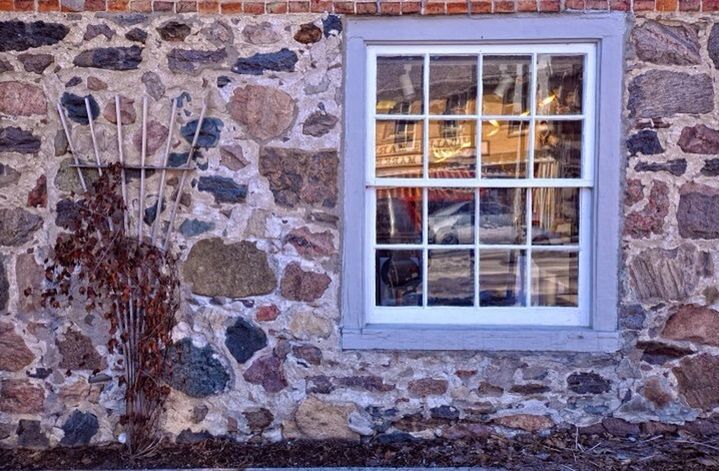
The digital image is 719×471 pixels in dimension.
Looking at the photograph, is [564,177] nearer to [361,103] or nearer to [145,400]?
[361,103]

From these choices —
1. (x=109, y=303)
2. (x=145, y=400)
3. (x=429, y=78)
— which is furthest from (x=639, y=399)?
(x=109, y=303)

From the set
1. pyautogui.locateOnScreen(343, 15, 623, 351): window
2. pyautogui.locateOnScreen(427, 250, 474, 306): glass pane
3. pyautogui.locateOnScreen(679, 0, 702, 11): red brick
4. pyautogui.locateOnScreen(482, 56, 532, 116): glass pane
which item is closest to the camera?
pyautogui.locateOnScreen(679, 0, 702, 11): red brick

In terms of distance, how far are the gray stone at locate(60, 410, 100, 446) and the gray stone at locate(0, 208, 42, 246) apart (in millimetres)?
1043

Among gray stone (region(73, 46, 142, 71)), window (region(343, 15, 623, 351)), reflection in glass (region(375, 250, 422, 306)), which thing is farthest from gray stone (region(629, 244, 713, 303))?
gray stone (region(73, 46, 142, 71))

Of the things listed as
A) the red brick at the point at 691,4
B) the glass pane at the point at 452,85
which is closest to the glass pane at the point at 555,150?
the glass pane at the point at 452,85

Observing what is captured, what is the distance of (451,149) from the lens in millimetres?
4035

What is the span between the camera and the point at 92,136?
388cm

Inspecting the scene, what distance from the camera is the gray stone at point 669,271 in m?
3.87

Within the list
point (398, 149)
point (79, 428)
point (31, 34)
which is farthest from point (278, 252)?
point (31, 34)

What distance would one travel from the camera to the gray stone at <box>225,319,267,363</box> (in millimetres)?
3955

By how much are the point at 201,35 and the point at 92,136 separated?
2.74ft

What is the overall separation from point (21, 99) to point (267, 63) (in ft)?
4.60

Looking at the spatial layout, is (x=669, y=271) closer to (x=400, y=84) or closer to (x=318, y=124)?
(x=400, y=84)

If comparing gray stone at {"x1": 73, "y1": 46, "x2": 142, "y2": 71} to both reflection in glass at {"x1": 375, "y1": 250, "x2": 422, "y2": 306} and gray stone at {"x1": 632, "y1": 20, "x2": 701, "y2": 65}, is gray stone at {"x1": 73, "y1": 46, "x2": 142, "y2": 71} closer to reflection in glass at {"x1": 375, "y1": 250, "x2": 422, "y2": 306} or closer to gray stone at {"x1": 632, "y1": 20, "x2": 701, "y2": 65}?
reflection in glass at {"x1": 375, "y1": 250, "x2": 422, "y2": 306}
